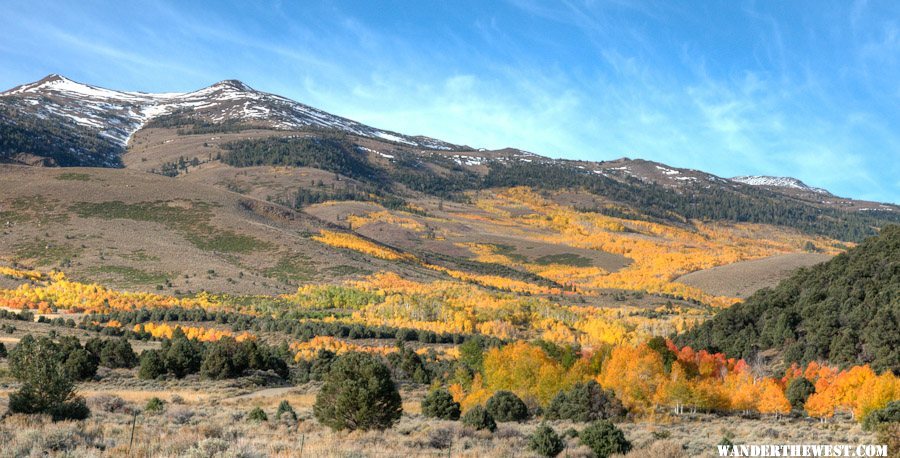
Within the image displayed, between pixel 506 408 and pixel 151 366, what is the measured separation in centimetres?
3477

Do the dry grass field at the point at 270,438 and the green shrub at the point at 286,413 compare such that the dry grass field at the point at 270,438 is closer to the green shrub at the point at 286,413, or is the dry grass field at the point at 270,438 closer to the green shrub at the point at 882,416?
the green shrub at the point at 882,416

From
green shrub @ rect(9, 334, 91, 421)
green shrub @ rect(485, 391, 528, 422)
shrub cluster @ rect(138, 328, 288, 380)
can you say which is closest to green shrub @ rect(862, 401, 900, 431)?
green shrub @ rect(485, 391, 528, 422)

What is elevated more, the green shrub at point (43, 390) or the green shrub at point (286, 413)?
the green shrub at point (43, 390)

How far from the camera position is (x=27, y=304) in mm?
105125

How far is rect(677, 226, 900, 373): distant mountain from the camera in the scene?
238ft

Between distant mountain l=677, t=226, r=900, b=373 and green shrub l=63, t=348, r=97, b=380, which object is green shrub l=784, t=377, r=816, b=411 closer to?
distant mountain l=677, t=226, r=900, b=373

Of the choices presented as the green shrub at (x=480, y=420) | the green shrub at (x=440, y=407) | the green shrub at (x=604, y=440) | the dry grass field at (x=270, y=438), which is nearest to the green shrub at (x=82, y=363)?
the dry grass field at (x=270, y=438)

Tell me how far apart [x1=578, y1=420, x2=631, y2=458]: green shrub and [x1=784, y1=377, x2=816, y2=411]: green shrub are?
129 ft

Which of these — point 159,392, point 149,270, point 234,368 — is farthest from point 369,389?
point 149,270

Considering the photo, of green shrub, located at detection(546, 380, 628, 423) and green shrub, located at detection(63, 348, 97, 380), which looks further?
green shrub, located at detection(63, 348, 97, 380)

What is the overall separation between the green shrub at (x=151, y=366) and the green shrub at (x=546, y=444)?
46303 millimetres

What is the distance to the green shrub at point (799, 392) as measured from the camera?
56.1m

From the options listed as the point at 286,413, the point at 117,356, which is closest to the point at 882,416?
the point at 286,413

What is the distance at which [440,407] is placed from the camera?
42844 millimetres
